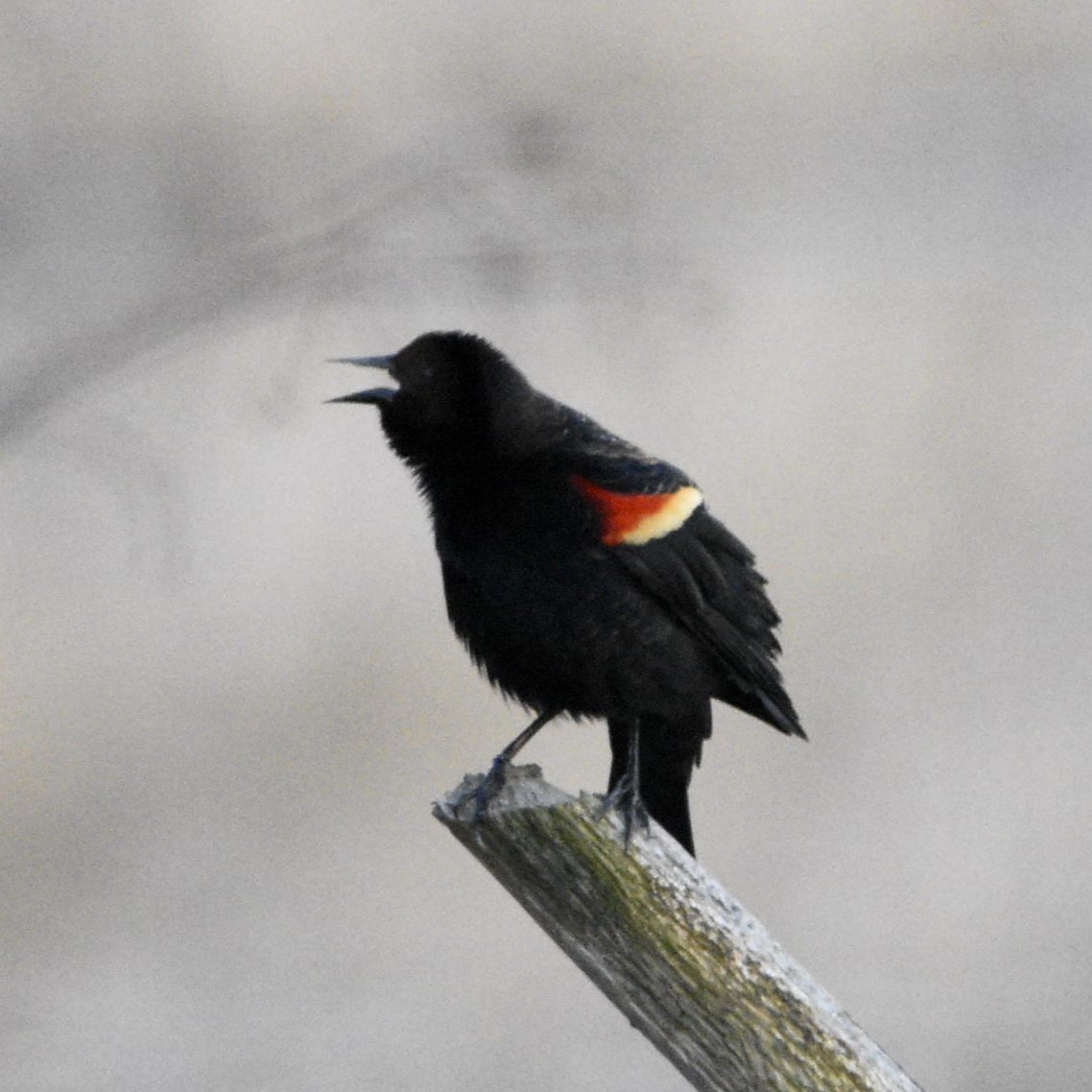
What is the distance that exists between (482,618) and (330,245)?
104 cm

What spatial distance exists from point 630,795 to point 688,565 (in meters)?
0.62

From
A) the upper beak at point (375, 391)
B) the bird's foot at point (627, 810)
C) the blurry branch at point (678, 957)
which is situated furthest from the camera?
the upper beak at point (375, 391)

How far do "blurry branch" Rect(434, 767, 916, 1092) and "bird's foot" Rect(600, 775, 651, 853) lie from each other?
0.03 ft

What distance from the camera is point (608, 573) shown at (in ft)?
8.43

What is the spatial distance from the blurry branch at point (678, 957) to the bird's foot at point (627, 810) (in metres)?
0.01

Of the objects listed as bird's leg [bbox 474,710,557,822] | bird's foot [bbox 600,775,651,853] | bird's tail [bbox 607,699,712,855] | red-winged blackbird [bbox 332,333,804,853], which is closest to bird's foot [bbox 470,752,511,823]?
bird's leg [bbox 474,710,557,822]

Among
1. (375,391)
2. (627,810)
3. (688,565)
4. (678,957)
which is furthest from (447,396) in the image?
(678,957)

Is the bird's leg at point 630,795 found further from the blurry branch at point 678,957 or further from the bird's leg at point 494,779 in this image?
the bird's leg at point 494,779

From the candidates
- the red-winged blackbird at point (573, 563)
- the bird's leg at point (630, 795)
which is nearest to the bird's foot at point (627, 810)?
the bird's leg at point (630, 795)

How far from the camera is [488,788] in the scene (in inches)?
77.0

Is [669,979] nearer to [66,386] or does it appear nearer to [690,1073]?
[690,1073]

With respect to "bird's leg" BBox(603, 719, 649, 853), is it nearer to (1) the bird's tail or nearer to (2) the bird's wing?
(1) the bird's tail

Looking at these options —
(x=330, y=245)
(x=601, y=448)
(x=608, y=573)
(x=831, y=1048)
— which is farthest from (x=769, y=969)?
(x=601, y=448)

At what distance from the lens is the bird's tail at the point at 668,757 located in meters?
2.69
